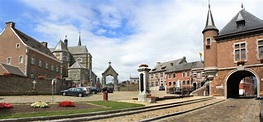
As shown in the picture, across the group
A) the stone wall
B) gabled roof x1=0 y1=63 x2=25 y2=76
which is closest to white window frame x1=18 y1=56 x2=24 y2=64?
gabled roof x1=0 y1=63 x2=25 y2=76

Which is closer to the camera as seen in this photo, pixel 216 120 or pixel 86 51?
pixel 216 120

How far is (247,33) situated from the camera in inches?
1239

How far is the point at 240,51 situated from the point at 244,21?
4194 millimetres

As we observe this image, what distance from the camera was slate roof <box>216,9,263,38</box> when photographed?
31425 millimetres

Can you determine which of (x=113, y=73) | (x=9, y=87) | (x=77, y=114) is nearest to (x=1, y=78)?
(x=9, y=87)

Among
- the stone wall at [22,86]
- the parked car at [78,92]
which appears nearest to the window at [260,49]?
the parked car at [78,92]

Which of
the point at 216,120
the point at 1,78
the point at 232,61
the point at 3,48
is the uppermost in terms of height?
the point at 3,48

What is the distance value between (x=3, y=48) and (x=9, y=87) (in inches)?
855

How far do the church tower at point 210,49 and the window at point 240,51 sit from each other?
2.91 metres

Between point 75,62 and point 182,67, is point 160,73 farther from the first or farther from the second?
point 75,62

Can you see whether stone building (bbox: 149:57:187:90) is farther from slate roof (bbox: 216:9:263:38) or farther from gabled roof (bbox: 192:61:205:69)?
slate roof (bbox: 216:9:263:38)

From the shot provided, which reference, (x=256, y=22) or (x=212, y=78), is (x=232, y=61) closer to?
(x=212, y=78)

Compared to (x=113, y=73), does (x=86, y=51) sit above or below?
above

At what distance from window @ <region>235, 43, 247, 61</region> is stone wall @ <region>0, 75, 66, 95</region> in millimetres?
27094
